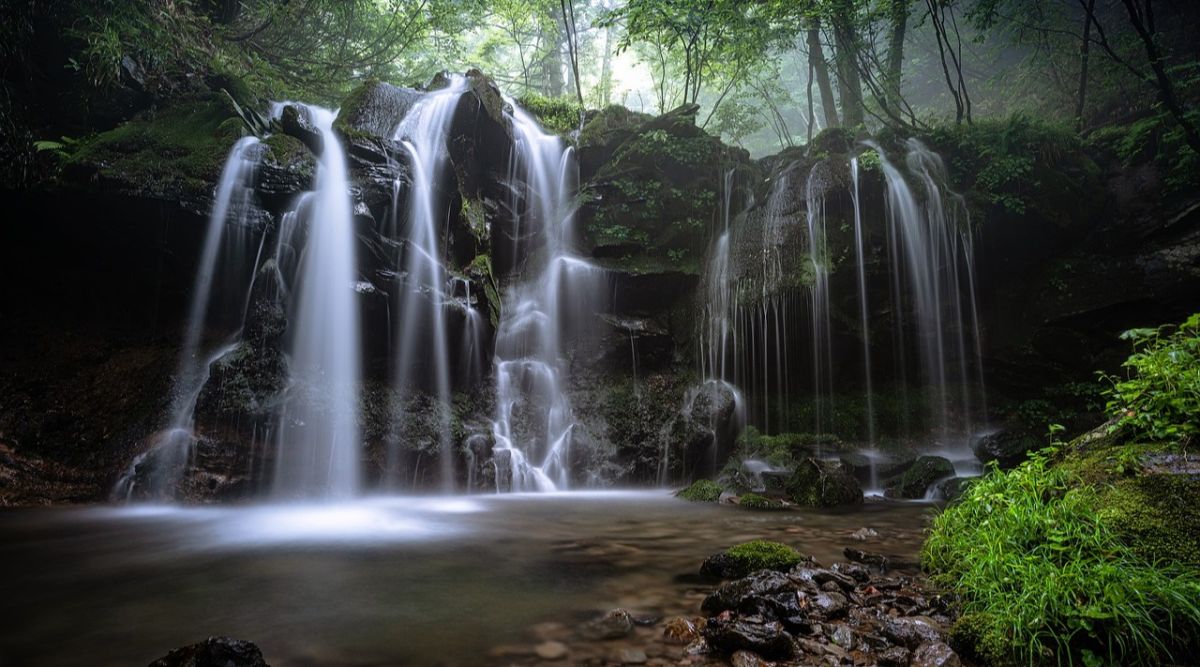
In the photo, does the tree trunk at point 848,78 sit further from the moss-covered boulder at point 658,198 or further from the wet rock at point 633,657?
the wet rock at point 633,657

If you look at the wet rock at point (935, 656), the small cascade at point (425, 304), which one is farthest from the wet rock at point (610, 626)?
the small cascade at point (425, 304)

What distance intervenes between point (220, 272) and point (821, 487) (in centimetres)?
998

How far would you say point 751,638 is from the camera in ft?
8.94

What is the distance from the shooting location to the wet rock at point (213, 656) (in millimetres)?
2361

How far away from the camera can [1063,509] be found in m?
3.05

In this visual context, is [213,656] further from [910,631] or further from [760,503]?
[760,503]

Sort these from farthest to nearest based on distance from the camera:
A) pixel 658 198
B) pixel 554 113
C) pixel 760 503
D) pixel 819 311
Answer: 1. pixel 554 113
2. pixel 658 198
3. pixel 819 311
4. pixel 760 503

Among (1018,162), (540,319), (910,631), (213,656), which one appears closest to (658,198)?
(540,319)

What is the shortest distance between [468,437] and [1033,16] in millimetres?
20074

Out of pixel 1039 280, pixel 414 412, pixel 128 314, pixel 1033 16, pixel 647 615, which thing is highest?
pixel 1033 16

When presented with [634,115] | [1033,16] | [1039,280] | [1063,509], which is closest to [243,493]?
[1063,509]

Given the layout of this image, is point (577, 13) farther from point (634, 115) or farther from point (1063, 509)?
point (1063, 509)

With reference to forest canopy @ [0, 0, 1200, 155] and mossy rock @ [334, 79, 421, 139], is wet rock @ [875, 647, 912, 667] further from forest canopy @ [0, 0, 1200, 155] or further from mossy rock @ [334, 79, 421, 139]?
forest canopy @ [0, 0, 1200, 155]

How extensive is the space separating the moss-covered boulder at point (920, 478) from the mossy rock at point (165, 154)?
12.1 metres
